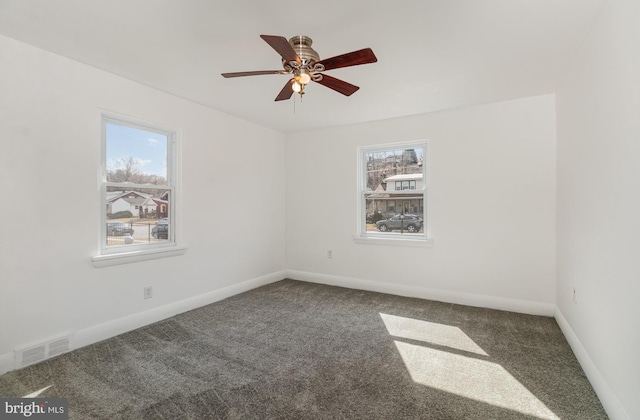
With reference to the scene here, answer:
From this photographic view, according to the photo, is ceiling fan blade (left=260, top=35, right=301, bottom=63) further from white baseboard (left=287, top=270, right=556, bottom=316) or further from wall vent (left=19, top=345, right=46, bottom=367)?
white baseboard (left=287, top=270, right=556, bottom=316)

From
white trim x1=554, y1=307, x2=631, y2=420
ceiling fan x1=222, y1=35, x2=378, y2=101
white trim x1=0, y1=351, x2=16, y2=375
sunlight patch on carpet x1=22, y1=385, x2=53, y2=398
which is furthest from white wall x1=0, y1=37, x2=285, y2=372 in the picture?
white trim x1=554, y1=307, x2=631, y2=420

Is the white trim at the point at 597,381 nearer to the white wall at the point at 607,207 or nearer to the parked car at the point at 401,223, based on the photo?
the white wall at the point at 607,207

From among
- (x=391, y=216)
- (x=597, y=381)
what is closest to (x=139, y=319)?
(x=391, y=216)

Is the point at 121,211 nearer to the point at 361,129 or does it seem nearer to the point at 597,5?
the point at 361,129

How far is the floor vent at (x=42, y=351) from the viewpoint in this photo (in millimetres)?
2271

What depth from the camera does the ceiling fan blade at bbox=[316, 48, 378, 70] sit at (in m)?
1.79

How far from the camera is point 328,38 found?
7.24 feet

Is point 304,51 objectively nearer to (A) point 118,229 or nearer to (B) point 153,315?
(A) point 118,229

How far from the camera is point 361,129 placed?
4457 millimetres

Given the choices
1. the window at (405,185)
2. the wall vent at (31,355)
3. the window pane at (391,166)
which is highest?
the window pane at (391,166)

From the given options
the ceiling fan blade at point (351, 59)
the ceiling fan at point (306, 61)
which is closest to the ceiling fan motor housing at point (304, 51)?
the ceiling fan at point (306, 61)

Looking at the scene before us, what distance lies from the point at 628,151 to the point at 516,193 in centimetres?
199

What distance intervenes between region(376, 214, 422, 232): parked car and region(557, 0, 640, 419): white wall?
5.59ft

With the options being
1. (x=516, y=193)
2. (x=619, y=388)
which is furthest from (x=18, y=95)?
(x=516, y=193)
